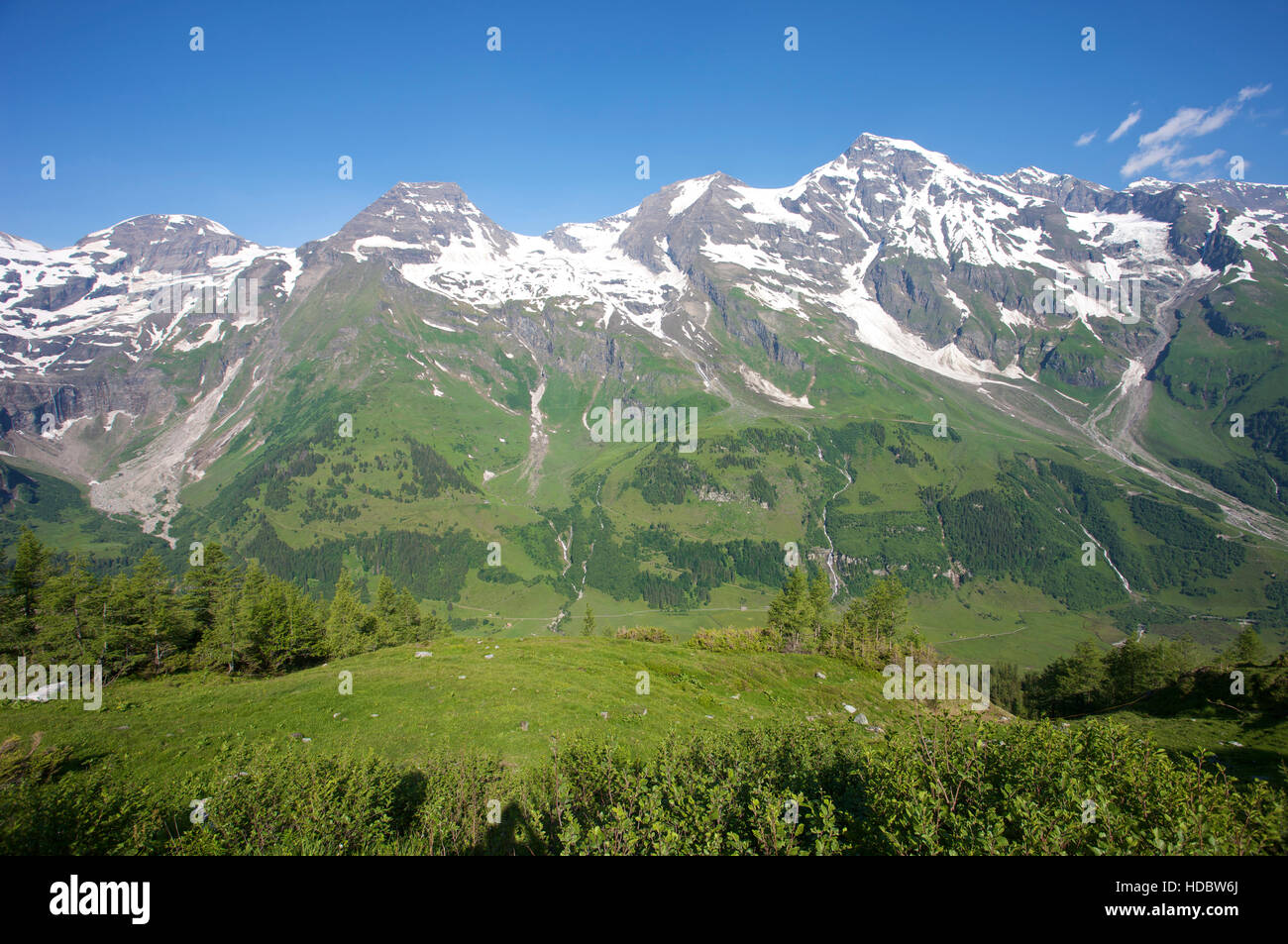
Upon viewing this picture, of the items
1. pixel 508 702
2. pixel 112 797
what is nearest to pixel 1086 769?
pixel 112 797

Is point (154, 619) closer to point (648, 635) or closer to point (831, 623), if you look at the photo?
point (648, 635)

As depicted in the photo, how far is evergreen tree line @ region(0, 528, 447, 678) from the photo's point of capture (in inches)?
1436

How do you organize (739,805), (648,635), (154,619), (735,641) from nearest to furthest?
(739,805)
(154,619)
(735,641)
(648,635)

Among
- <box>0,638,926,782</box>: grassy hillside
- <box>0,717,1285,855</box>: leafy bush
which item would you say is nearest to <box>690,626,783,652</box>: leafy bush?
<box>0,638,926,782</box>: grassy hillside

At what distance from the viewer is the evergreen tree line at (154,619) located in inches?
1436

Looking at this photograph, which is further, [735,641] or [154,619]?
[735,641]

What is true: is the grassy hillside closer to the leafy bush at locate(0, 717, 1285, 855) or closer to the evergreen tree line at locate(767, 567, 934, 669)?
the leafy bush at locate(0, 717, 1285, 855)

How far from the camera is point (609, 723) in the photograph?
93.7 feet

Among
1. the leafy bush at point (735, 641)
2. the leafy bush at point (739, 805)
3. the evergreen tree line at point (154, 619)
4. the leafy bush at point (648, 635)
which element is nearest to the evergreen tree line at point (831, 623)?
the leafy bush at point (735, 641)

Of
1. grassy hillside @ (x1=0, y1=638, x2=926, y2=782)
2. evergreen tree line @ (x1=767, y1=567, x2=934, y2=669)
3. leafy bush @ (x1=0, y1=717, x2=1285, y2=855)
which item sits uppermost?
leafy bush @ (x1=0, y1=717, x2=1285, y2=855)

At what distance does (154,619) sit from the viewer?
39.6m

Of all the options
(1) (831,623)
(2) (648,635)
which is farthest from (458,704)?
(1) (831,623)

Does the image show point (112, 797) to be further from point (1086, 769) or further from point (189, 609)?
point (189, 609)
